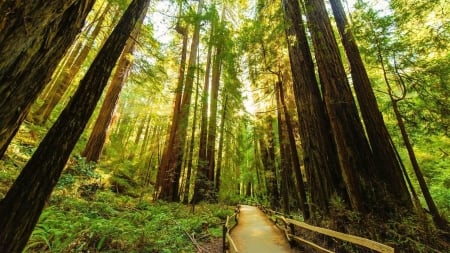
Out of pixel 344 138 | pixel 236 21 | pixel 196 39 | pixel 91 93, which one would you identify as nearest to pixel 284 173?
pixel 344 138

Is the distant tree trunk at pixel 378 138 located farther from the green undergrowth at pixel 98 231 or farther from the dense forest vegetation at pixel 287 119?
the green undergrowth at pixel 98 231

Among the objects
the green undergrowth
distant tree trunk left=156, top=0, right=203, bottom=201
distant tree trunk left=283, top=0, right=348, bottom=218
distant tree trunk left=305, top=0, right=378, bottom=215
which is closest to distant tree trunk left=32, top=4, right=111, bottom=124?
distant tree trunk left=156, top=0, right=203, bottom=201

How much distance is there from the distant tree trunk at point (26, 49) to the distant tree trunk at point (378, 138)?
19.3ft

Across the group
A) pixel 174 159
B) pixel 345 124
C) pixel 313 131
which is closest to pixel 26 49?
pixel 345 124

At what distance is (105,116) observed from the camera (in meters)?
9.04

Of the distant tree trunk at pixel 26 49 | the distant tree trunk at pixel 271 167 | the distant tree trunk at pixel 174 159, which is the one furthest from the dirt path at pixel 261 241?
the distant tree trunk at pixel 271 167

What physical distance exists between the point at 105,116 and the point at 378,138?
913 centimetres

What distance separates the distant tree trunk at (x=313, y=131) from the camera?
19.3 feet

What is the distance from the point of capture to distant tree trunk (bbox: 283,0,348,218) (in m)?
5.87

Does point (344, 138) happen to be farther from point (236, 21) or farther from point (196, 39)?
point (236, 21)

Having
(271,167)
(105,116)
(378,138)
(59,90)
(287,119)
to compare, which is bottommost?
(378,138)

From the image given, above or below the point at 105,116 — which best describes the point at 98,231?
below

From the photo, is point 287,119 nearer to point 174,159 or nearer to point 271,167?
point 174,159

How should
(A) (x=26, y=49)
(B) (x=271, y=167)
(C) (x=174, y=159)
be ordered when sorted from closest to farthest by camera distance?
(A) (x=26, y=49), (C) (x=174, y=159), (B) (x=271, y=167)
